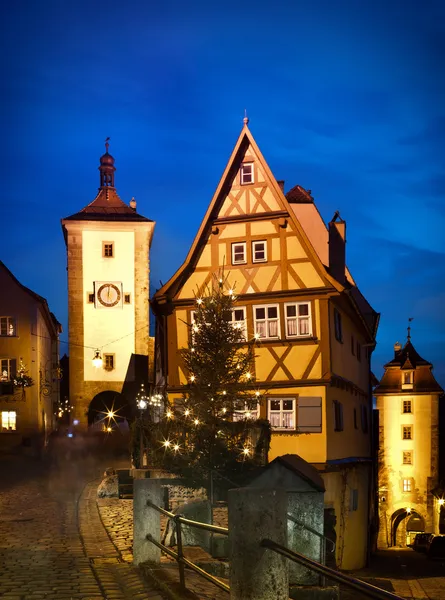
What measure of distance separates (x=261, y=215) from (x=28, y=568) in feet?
60.2

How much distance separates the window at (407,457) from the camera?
2394 inches

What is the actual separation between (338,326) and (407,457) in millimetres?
34200

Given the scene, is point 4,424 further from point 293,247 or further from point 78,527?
point 78,527

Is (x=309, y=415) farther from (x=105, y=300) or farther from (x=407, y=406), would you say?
(x=407, y=406)

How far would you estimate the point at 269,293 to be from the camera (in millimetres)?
28188

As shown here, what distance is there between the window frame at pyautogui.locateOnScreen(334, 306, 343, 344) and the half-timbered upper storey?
4 centimetres

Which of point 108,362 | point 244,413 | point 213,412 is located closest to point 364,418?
point 244,413

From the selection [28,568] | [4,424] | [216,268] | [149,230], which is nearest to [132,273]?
[149,230]

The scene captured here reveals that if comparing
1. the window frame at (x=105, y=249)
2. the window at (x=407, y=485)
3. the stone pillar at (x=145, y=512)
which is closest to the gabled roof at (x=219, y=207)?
the stone pillar at (x=145, y=512)

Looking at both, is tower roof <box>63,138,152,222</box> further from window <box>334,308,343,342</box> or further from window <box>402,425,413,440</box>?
window <box>334,308,343,342</box>

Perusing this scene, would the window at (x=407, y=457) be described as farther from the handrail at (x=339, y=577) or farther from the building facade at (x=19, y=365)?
the handrail at (x=339, y=577)

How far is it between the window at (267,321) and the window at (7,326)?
22.3 m

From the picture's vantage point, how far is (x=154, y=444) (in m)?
22.1

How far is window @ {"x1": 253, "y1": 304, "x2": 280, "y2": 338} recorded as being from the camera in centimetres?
2816
